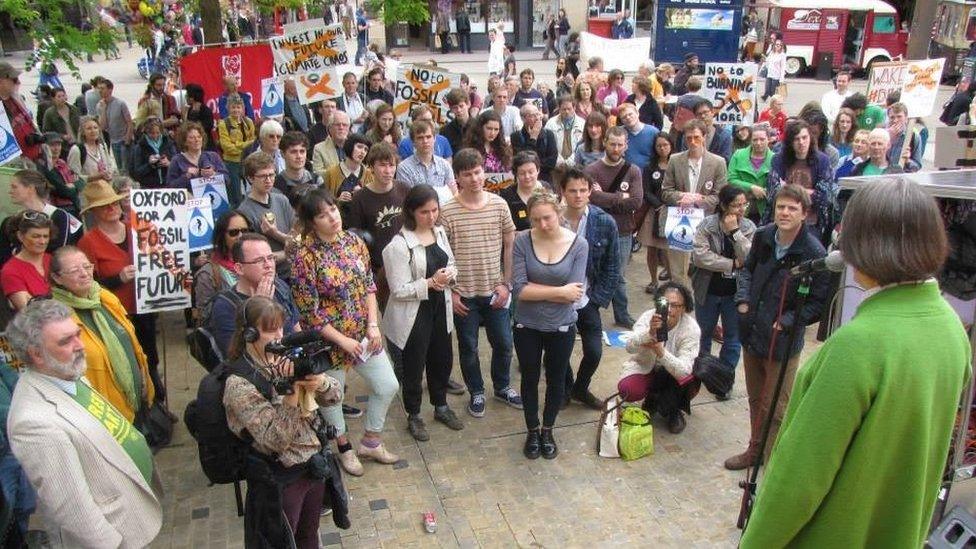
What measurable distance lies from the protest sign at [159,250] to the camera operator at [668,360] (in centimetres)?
319

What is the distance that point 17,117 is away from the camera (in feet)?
26.9

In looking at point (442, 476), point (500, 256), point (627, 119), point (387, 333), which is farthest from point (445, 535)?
point (627, 119)

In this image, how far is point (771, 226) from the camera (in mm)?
4848

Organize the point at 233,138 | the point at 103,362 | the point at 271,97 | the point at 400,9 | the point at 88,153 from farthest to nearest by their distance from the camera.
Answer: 1. the point at 400,9
2. the point at 271,97
3. the point at 233,138
4. the point at 88,153
5. the point at 103,362

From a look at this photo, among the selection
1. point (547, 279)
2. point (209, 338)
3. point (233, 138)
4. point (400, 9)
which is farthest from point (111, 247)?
point (400, 9)

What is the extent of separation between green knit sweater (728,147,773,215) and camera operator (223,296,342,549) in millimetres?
5165

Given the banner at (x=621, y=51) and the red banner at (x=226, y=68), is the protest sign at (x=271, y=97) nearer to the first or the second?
the red banner at (x=226, y=68)

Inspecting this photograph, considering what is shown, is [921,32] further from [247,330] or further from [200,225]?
[247,330]

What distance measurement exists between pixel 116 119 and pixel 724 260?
29.1 ft

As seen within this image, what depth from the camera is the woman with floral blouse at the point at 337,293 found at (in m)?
4.57

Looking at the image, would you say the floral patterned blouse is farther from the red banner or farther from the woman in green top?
the red banner

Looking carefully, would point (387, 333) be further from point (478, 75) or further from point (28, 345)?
point (478, 75)

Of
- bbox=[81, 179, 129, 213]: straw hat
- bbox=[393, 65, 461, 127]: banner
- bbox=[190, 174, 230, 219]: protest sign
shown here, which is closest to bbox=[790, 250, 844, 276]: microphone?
bbox=[81, 179, 129, 213]: straw hat

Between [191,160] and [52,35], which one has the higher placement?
[52,35]
